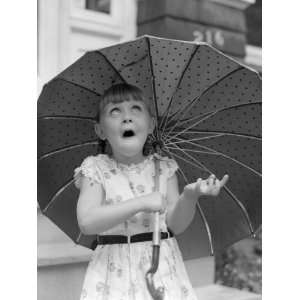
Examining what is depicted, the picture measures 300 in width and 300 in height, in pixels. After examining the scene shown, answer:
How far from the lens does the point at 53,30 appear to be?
2.96 meters

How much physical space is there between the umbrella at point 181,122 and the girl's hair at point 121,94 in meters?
0.07

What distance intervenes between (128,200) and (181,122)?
1.41ft

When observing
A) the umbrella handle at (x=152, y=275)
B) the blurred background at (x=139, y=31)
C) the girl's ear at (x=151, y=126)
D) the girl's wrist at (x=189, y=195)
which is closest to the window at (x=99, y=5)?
the blurred background at (x=139, y=31)

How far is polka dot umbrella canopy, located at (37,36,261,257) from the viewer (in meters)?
1.69

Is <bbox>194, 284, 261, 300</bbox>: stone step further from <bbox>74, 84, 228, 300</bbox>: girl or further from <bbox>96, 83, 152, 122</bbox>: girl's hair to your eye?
<bbox>96, 83, 152, 122</bbox>: girl's hair

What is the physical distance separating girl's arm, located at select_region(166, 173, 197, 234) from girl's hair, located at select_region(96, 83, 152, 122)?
0.31m

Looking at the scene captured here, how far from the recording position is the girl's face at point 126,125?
167 centimetres

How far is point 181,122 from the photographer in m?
1.85

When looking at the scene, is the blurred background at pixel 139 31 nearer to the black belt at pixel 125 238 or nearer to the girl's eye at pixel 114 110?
the black belt at pixel 125 238

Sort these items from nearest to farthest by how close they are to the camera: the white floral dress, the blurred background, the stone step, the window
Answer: the white floral dress < the stone step < the blurred background < the window

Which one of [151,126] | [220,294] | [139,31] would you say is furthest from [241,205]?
[139,31]

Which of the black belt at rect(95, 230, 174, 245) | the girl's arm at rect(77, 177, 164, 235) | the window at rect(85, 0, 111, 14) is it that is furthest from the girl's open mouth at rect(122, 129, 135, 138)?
the window at rect(85, 0, 111, 14)

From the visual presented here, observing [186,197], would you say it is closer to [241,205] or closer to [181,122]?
[181,122]

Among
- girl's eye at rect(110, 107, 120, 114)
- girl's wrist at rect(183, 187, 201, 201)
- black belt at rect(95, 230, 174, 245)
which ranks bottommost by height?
black belt at rect(95, 230, 174, 245)
